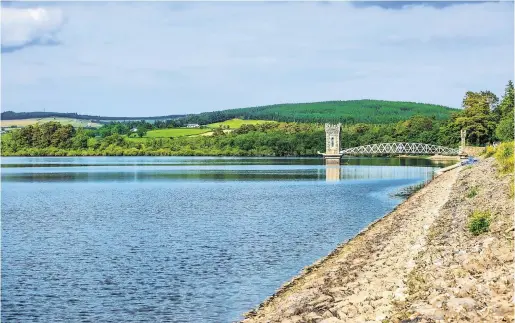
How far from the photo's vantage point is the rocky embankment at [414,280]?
1351 centimetres

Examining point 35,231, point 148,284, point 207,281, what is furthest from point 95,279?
point 35,231

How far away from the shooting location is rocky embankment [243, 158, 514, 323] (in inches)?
532

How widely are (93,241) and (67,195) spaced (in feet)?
101

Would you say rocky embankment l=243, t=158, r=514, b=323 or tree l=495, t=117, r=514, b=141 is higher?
tree l=495, t=117, r=514, b=141

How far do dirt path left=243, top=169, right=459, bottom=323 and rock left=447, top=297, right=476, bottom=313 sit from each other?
135 centimetres

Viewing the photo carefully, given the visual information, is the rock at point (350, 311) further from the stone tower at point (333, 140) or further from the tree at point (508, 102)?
the stone tower at point (333, 140)

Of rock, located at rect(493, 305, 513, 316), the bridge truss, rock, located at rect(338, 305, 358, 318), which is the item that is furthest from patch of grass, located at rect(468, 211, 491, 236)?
the bridge truss

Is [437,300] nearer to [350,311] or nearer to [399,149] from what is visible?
[350,311]

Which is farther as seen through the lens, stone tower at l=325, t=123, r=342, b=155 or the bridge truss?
the bridge truss

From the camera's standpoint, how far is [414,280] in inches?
675

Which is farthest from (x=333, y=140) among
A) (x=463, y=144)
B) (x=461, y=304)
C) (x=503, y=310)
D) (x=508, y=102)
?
(x=503, y=310)

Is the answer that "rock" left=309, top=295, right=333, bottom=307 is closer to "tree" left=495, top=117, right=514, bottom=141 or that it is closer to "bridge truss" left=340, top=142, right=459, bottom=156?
"tree" left=495, top=117, right=514, bottom=141

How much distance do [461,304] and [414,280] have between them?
3.90 metres

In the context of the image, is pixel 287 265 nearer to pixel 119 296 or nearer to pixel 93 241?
pixel 119 296
